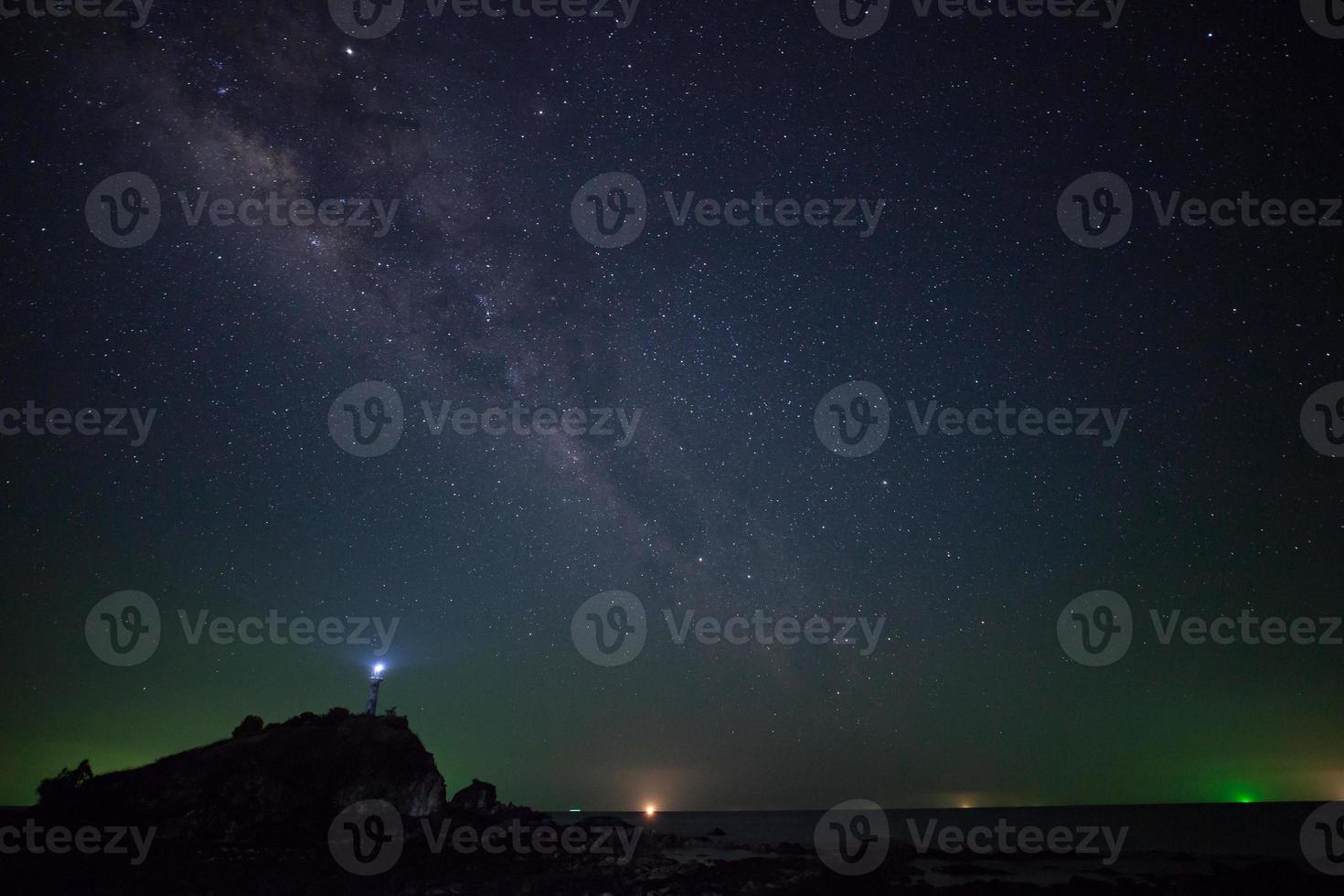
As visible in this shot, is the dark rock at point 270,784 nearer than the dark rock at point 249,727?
Yes

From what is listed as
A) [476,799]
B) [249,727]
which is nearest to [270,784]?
[249,727]

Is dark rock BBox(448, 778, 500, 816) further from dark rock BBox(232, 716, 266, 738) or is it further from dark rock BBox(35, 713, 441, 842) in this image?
dark rock BBox(232, 716, 266, 738)

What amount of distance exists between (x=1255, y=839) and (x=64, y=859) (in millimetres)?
→ 95085

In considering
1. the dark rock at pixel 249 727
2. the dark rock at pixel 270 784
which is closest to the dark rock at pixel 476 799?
the dark rock at pixel 270 784

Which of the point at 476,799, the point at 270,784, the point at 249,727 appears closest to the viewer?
the point at 270,784

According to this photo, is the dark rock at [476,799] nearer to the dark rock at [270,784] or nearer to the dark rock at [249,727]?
the dark rock at [270,784]

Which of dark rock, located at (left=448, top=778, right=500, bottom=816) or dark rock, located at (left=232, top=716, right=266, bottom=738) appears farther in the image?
dark rock, located at (left=448, top=778, right=500, bottom=816)

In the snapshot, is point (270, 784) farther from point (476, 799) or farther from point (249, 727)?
point (476, 799)

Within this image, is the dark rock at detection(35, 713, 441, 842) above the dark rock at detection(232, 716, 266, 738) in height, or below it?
below

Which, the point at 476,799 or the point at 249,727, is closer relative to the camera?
the point at 249,727

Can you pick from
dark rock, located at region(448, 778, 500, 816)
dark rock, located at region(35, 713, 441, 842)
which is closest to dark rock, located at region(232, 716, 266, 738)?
dark rock, located at region(35, 713, 441, 842)

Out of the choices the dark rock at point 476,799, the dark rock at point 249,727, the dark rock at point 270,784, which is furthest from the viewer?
the dark rock at point 476,799

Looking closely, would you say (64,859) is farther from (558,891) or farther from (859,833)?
(859,833)

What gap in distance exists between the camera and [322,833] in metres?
33.5
